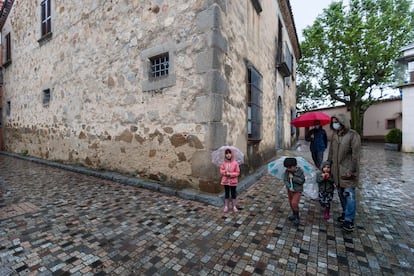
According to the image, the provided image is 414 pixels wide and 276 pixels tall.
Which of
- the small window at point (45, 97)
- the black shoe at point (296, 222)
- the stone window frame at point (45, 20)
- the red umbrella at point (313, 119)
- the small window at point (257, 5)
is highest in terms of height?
the stone window frame at point (45, 20)

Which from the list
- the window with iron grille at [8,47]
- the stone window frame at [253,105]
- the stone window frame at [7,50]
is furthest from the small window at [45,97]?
the stone window frame at [253,105]

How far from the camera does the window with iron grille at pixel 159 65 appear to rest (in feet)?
14.5

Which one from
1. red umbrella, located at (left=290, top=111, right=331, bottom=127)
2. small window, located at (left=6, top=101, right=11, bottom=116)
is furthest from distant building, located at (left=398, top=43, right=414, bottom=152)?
small window, located at (left=6, top=101, right=11, bottom=116)

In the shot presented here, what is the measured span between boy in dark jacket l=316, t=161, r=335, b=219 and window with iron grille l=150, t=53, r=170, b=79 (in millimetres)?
3446

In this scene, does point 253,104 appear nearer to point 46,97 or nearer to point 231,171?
point 231,171

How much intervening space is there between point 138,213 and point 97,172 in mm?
2960

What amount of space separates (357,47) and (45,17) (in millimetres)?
17368

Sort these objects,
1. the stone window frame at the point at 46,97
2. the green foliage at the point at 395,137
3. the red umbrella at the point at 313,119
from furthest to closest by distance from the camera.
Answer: the green foliage at the point at 395,137, the stone window frame at the point at 46,97, the red umbrella at the point at 313,119

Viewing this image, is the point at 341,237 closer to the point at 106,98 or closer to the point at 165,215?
the point at 165,215

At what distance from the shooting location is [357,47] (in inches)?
551

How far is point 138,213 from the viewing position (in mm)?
3141

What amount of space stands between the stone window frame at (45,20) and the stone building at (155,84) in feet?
0.11

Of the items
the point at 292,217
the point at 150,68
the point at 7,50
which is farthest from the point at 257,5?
the point at 7,50

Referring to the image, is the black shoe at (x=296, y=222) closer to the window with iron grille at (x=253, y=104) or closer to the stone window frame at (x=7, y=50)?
the window with iron grille at (x=253, y=104)
